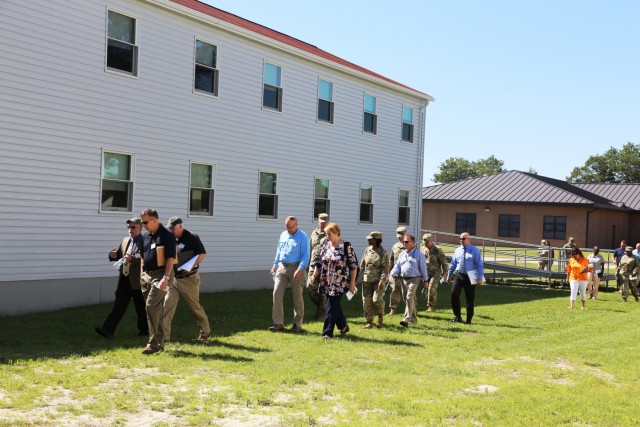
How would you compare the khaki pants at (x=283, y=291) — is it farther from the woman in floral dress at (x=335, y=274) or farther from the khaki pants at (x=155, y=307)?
the khaki pants at (x=155, y=307)

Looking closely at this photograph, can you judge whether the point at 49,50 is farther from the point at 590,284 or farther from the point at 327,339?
the point at 590,284

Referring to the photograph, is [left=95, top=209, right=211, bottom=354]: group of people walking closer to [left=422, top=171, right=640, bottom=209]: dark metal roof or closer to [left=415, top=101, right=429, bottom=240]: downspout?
[left=415, top=101, right=429, bottom=240]: downspout

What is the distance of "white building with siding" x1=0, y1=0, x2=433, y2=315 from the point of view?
14.0m

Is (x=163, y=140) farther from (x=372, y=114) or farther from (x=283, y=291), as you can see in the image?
(x=372, y=114)

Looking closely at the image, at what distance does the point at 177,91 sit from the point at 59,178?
399 cm

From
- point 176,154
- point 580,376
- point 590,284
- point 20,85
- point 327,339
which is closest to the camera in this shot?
point 580,376

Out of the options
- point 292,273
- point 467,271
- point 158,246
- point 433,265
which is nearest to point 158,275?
point 158,246

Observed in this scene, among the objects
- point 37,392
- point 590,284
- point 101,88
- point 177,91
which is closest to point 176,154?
point 177,91

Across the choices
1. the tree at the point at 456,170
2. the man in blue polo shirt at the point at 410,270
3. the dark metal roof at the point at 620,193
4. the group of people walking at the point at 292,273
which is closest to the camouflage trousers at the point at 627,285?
the group of people walking at the point at 292,273

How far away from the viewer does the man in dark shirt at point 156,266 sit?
31.8 feet

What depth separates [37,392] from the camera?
7344 millimetres

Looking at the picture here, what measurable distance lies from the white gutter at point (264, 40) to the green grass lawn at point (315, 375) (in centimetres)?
728

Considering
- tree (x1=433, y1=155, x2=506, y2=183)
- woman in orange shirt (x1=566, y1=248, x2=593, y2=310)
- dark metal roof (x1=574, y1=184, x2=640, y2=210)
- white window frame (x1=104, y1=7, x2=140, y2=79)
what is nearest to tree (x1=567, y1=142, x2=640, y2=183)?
tree (x1=433, y1=155, x2=506, y2=183)

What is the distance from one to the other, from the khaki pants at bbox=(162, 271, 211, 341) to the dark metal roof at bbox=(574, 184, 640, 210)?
45543mm
